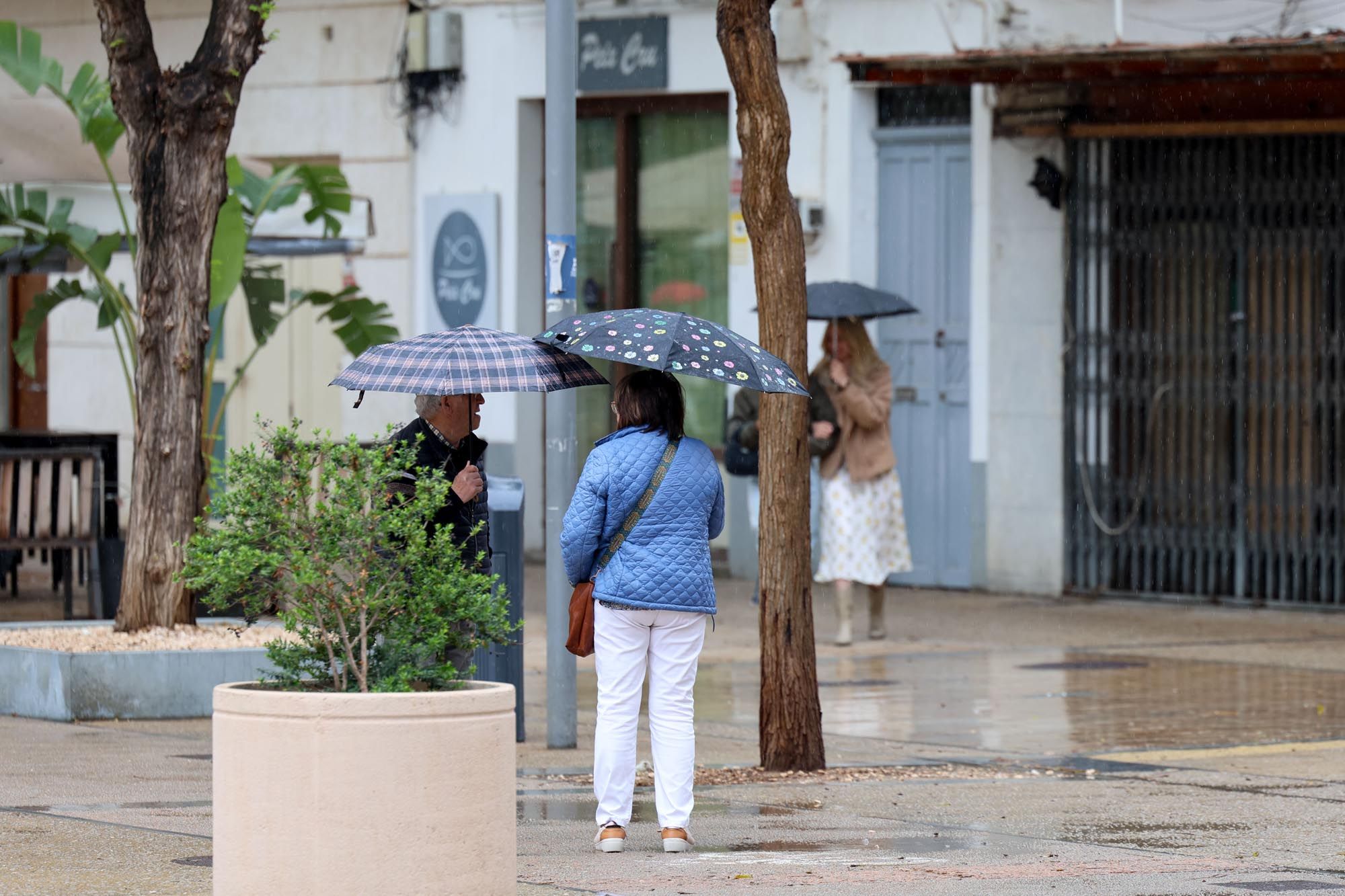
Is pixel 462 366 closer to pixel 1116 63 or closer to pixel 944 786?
pixel 944 786

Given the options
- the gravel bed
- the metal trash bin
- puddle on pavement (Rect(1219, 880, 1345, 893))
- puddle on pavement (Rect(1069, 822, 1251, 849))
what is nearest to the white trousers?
puddle on pavement (Rect(1069, 822, 1251, 849))

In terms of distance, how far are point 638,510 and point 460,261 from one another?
12790 millimetres

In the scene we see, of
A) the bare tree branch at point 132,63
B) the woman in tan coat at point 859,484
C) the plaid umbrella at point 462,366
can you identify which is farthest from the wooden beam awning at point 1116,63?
the plaid umbrella at point 462,366

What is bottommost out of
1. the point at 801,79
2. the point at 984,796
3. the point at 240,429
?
the point at 984,796

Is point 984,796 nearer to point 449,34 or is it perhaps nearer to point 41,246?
point 41,246

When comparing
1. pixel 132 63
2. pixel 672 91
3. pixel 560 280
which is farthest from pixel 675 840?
pixel 672 91

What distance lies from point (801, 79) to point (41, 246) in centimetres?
617

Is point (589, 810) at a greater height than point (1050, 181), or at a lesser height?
lesser

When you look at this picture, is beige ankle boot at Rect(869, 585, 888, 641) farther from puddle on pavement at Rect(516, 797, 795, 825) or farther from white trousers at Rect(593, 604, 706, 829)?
white trousers at Rect(593, 604, 706, 829)

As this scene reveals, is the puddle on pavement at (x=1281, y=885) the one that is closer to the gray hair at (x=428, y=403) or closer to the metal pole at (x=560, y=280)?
the gray hair at (x=428, y=403)

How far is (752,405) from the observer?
15.3 m

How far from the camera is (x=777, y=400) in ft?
29.8

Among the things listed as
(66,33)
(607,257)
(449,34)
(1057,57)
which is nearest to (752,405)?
(1057,57)

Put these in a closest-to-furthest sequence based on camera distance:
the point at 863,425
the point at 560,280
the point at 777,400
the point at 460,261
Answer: the point at 777,400
the point at 560,280
the point at 863,425
the point at 460,261
